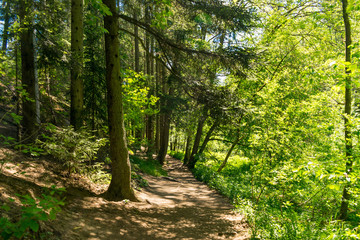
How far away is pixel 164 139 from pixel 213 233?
11755 mm

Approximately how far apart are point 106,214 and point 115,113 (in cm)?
242

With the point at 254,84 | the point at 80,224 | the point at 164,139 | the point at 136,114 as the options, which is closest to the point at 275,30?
the point at 254,84

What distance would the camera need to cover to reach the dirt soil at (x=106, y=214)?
4.21m

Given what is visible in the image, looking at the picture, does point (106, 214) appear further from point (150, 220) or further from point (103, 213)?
point (150, 220)

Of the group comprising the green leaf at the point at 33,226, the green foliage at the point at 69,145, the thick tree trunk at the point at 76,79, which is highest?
the thick tree trunk at the point at 76,79

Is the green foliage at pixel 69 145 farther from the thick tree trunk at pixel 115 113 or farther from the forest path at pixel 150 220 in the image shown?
the forest path at pixel 150 220

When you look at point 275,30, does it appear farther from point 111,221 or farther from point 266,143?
point 111,221

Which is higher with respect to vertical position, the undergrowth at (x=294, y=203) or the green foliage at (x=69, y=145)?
the green foliage at (x=69, y=145)

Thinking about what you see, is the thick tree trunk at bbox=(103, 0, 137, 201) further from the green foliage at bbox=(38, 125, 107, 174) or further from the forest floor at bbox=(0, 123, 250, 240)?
the green foliage at bbox=(38, 125, 107, 174)

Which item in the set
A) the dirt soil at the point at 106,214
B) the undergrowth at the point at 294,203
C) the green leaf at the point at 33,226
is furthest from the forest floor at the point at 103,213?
the green leaf at the point at 33,226

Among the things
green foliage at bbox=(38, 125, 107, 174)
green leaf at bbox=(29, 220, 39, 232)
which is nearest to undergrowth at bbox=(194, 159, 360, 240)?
green leaf at bbox=(29, 220, 39, 232)

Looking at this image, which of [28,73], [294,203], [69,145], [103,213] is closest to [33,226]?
[103,213]

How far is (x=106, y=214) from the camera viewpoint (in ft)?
17.1

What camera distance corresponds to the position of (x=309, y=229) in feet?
14.0
